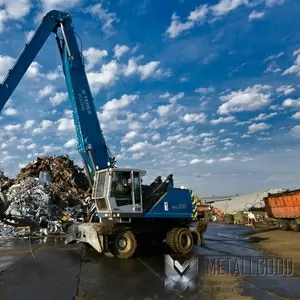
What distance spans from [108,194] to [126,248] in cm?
191

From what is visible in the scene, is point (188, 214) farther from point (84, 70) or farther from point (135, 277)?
point (84, 70)

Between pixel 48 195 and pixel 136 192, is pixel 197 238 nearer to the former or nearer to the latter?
pixel 136 192

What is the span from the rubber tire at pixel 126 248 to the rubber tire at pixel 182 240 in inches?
74.4

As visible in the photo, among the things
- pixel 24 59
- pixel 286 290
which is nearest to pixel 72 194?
pixel 24 59

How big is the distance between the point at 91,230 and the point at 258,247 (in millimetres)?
7231

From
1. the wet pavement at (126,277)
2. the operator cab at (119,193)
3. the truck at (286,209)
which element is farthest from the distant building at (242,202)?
the operator cab at (119,193)

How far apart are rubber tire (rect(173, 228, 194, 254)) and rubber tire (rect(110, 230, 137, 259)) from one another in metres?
1.89

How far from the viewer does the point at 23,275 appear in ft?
29.4

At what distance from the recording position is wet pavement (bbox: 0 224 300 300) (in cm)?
715

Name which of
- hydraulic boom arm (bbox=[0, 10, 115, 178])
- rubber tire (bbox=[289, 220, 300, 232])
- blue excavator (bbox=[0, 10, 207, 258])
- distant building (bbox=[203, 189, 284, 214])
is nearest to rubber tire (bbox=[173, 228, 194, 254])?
blue excavator (bbox=[0, 10, 207, 258])

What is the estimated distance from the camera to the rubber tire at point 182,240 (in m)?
13.2

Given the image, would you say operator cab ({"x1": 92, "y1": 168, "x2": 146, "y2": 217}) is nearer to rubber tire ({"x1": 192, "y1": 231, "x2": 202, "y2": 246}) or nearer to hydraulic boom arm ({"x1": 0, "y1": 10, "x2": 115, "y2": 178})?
hydraulic boom arm ({"x1": 0, "y1": 10, "x2": 115, "y2": 178})

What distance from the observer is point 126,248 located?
12.0 metres

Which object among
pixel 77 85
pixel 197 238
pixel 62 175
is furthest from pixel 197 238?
pixel 62 175
